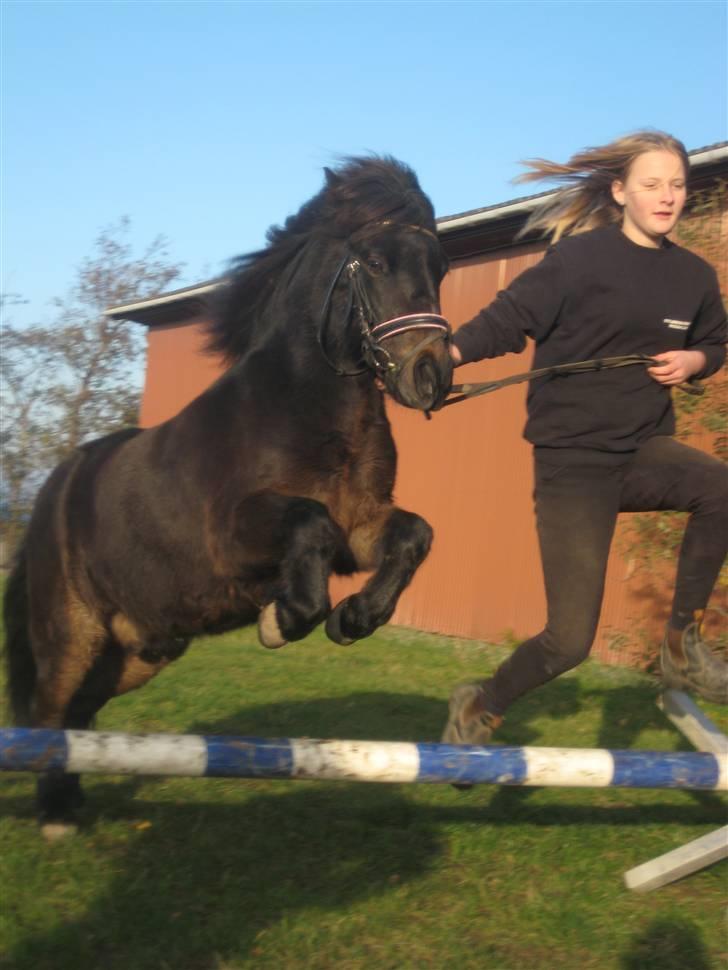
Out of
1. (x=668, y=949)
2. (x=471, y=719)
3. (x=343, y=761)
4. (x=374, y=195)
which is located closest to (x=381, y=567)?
(x=471, y=719)

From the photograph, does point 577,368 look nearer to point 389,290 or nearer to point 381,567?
point 389,290

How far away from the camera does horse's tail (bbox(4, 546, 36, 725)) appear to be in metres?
4.98

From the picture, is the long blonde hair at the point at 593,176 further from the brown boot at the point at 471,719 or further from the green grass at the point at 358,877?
the green grass at the point at 358,877

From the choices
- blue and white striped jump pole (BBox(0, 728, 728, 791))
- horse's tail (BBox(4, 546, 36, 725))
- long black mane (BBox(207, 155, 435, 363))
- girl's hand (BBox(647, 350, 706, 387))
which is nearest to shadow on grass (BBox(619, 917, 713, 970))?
blue and white striped jump pole (BBox(0, 728, 728, 791))

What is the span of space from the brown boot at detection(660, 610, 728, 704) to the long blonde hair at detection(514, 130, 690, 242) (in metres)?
1.46

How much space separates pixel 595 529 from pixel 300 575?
3.18ft

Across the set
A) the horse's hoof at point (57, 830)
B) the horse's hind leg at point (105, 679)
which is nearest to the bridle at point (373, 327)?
the horse's hind leg at point (105, 679)

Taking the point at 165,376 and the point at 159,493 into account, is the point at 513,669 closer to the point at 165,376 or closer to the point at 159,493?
the point at 159,493

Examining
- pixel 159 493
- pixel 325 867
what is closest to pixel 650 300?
pixel 159 493

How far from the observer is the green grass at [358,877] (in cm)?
316

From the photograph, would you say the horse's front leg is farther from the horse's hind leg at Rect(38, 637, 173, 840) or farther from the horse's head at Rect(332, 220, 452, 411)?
the horse's hind leg at Rect(38, 637, 173, 840)

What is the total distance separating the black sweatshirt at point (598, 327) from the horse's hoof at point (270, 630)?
1046mm

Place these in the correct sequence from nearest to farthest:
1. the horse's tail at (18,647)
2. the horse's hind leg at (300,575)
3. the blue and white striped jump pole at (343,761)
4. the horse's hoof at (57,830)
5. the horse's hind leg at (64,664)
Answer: the blue and white striped jump pole at (343,761) → the horse's hind leg at (300,575) → the horse's hoof at (57,830) → the horse's hind leg at (64,664) → the horse's tail at (18,647)

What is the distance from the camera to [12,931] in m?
3.23
